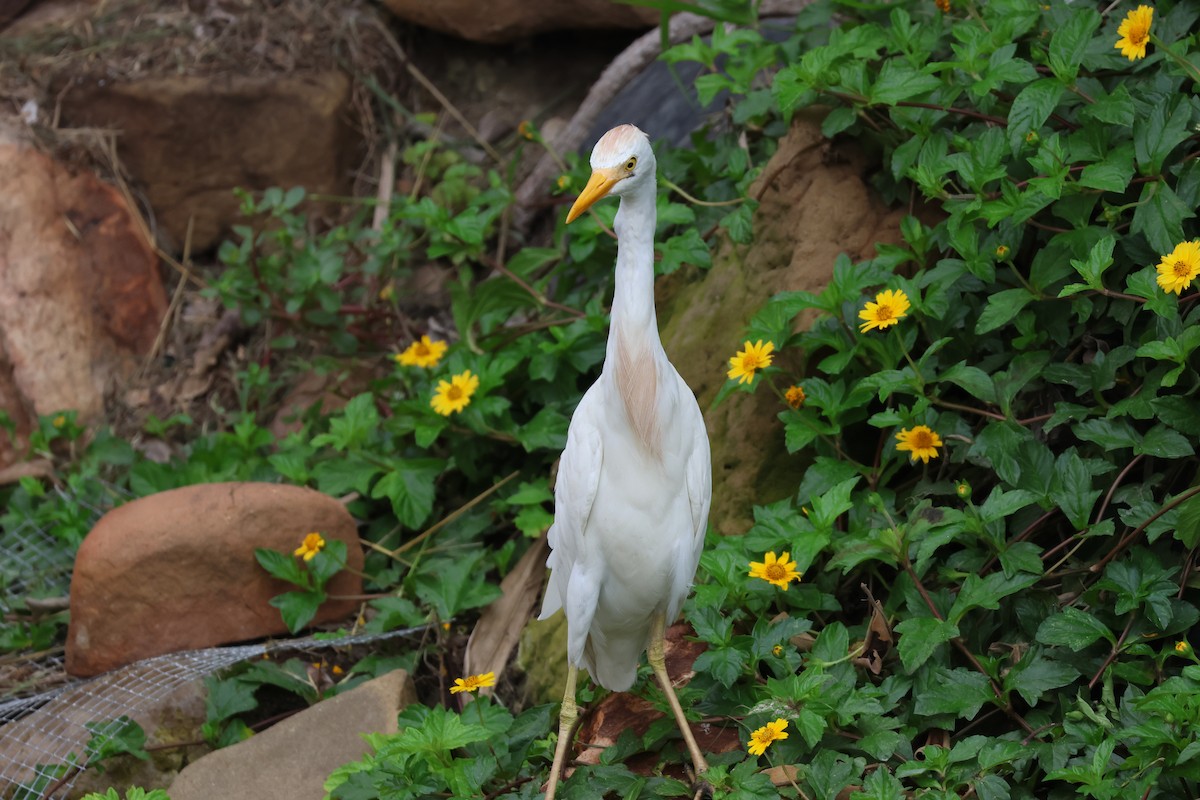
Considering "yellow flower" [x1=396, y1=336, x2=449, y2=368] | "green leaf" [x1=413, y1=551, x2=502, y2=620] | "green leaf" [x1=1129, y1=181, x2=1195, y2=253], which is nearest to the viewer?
"green leaf" [x1=1129, y1=181, x2=1195, y2=253]

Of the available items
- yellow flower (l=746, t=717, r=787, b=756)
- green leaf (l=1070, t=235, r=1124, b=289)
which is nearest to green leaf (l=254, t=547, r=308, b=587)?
yellow flower (l=746, t=717, r=787, b=756)

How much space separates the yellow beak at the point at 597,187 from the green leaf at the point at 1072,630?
149 centimetres

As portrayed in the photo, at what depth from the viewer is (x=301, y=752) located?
3.42 m

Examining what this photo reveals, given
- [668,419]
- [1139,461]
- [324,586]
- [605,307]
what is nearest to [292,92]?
[605,307]

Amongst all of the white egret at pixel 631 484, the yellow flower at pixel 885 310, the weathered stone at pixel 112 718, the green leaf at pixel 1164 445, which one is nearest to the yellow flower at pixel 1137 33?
the yellow flower at pixel 885 310

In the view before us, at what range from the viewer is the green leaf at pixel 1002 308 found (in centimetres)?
329

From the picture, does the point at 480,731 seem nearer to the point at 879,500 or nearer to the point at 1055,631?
the point at 879,500

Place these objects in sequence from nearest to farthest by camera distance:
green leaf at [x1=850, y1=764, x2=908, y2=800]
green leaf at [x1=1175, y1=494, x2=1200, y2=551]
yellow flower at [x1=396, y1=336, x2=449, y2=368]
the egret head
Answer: green leaf at [x1=850, y1=764, x2=908, y2=800] → the egret head → green leaf at [x1=1175, y1=494, x2=1200, y2=551] → yellow flower at [x1=396, y1=336, x2=449, y2=368]

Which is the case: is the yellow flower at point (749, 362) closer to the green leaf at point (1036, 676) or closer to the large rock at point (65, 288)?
the green leaf at point (1036, 676)

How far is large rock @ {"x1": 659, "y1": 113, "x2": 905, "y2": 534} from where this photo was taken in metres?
3.74

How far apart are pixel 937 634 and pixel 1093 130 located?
156 centimetres

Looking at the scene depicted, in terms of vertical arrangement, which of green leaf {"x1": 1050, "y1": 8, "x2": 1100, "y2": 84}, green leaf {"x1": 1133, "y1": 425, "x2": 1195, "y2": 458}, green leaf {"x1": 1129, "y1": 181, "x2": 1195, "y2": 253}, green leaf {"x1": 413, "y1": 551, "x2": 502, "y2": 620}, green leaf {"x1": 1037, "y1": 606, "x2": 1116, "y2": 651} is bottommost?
green leaf {"x1": 413, "y1": 551, "x2": 502, "y2": 620}

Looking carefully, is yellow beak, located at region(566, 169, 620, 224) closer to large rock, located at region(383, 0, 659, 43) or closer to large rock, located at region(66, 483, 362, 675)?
large rock, located at region(66, 483, 362, 675)

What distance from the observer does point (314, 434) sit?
16.4 feet
